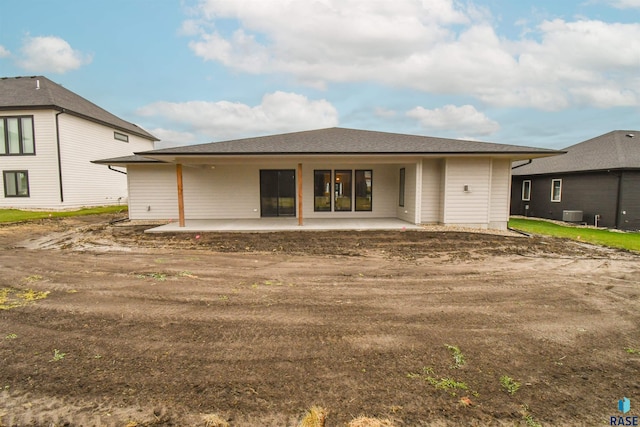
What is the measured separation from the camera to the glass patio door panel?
13.3 meters

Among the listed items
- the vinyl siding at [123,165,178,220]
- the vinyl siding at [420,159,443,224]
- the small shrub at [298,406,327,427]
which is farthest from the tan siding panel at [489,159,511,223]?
the vinyl siding at [123,165,178,220]

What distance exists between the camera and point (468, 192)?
37.2 ft

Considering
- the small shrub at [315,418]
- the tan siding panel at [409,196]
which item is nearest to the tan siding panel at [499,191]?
the tan siding panel at [409,196]

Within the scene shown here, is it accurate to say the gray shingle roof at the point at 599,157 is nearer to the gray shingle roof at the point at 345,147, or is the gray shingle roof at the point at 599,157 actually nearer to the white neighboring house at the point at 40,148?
the gray shingle roof at the point at 345,147

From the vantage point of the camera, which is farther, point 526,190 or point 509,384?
point 526,190

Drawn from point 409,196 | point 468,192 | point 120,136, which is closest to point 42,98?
point 120,136

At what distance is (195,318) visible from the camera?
3.57 metres

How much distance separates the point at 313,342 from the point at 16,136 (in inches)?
856

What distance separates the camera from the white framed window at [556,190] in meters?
15.8

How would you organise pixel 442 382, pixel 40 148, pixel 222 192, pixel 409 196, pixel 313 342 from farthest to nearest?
pixel 40 148, pixel 222 192, pixel 409 196, pixel 313 342, pixel 442 382

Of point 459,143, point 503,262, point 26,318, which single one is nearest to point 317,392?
point 26,318

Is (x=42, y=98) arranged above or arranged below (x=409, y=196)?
above

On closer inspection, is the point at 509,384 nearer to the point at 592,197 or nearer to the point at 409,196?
the point at 409,196

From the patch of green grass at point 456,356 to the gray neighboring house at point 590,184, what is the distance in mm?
15275
